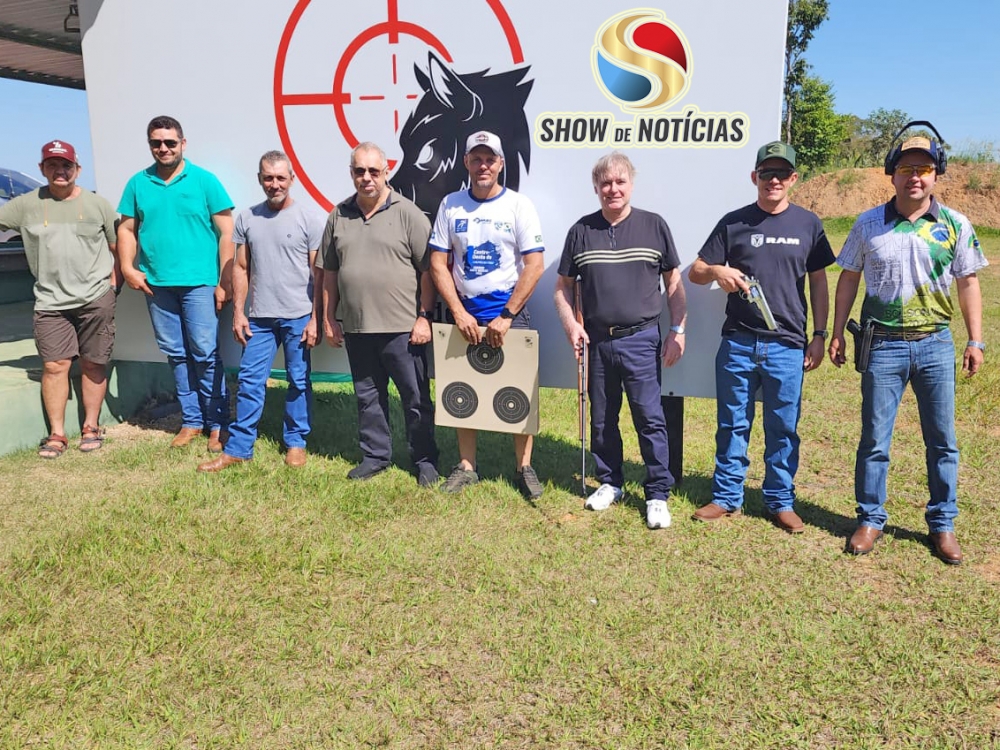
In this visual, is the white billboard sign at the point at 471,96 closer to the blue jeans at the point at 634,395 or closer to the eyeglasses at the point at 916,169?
the blue jeans at the point at 634,395

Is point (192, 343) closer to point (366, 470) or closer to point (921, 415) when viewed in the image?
point (366, 470)

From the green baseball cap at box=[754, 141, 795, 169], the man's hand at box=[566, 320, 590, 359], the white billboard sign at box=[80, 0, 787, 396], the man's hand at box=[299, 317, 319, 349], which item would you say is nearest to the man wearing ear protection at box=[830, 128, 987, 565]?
the green baseball cap at box=[754, 141, 795, 169]

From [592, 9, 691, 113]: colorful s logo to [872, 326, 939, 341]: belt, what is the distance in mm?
1663

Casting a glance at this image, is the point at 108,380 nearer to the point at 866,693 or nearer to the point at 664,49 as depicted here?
the point at 664,49

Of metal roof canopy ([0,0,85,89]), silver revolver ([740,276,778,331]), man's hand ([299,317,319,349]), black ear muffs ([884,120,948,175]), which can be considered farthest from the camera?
metal roof canopy ([0,0,85,89])

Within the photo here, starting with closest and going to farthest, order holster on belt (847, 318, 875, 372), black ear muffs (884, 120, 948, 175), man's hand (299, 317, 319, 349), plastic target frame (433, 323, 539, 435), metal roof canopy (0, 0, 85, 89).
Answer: black ear muffs (884, 120, 948, 175) < holster on belt (847, 318, 875, 372) < plastic target frame (433, 323, 539, 435) < man's hand (299, 317, 319, 349) < metal roof canopy (0, 0, 85, 89)

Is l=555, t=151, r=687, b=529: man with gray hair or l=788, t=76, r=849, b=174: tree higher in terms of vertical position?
l=788, t=76, r=849, b=174: tree

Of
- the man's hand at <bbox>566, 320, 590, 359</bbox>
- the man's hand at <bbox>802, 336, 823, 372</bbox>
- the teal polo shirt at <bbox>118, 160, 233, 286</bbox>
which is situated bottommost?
the man's hand at <bbox>802, 336, 823, 372</bbox>

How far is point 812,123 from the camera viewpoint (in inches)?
1535

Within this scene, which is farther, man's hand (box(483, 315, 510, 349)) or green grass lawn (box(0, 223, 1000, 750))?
man's hand (box(483, 315, 510, 349))

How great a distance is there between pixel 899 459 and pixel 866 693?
274 centimetres

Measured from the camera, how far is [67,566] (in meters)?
3.53

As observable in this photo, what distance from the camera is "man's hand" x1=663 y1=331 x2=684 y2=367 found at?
13.4 ft

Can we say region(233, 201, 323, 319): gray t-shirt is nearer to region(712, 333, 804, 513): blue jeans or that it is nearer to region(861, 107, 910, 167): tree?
region(712, 333, 804, 513): blue jeans
